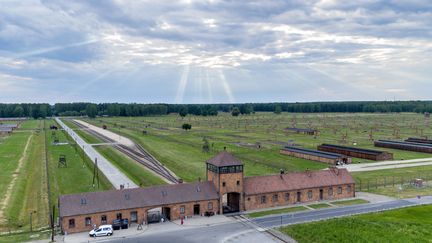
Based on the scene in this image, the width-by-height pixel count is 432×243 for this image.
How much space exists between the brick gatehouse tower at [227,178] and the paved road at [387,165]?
3946 centimetres

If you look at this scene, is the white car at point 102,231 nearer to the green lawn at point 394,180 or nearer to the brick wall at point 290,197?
the brick wall at point 290,197

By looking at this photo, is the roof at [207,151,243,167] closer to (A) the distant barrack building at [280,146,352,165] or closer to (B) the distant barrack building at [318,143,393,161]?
(A) the distant barrack building at [280,146,352,165]

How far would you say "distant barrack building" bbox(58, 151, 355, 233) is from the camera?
50188 millimetres

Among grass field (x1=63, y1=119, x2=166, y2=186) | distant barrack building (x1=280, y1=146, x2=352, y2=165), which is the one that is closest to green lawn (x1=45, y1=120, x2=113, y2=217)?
grass field (x1=63, y1=119, x2=166, y2=186)

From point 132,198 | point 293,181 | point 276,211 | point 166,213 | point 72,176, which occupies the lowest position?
point 276,211

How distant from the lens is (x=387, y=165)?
306 feet

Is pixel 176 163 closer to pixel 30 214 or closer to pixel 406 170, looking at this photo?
pixel 30 214

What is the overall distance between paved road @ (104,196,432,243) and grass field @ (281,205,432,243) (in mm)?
2960

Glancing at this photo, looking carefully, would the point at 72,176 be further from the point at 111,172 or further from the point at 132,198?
the point at 132,198

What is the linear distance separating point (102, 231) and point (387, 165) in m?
70.1

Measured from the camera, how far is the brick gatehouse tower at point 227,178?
186 feet

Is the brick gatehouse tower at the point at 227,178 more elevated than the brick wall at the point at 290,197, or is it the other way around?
the brick gatehouse tower at the point at 227,178

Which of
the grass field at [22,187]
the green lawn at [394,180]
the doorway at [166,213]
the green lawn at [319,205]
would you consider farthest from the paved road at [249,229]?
the grass field at [22,187]

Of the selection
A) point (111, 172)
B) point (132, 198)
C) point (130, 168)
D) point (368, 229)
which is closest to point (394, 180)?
point (368, 229)
